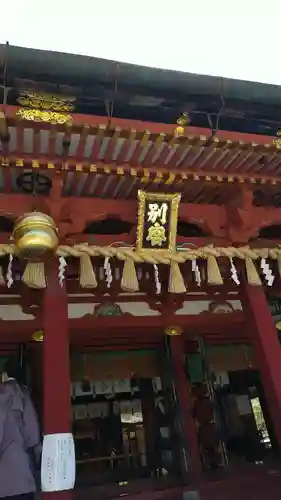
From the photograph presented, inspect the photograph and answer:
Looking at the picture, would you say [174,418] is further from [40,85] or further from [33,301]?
[40,85]

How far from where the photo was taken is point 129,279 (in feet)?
15.2

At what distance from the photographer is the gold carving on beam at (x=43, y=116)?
13.2 feet

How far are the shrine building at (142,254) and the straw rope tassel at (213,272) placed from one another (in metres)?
0.01

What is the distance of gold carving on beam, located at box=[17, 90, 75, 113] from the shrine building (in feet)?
0.08

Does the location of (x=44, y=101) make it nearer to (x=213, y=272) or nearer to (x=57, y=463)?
(x=213, y=272)

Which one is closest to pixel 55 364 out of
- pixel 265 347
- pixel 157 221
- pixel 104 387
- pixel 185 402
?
pixel 157 221

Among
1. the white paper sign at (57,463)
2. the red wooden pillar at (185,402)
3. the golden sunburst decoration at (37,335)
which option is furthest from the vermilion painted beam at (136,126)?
the red wooden pillar at (185,402)

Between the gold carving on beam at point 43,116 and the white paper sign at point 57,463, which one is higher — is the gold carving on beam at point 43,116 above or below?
above

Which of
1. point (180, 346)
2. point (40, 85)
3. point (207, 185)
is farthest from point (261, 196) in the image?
point (40, 85)

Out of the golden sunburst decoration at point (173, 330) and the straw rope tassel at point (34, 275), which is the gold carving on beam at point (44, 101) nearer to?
the straw rope tassel at point (34, 275)

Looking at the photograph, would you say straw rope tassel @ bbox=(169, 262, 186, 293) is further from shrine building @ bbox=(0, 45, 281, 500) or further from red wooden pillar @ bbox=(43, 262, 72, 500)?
red wooden pillar @ bbox=(43, 262, 72, 500)

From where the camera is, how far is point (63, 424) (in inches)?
148

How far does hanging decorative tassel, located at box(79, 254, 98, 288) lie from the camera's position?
175 inches

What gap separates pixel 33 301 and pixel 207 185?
2.91 m
